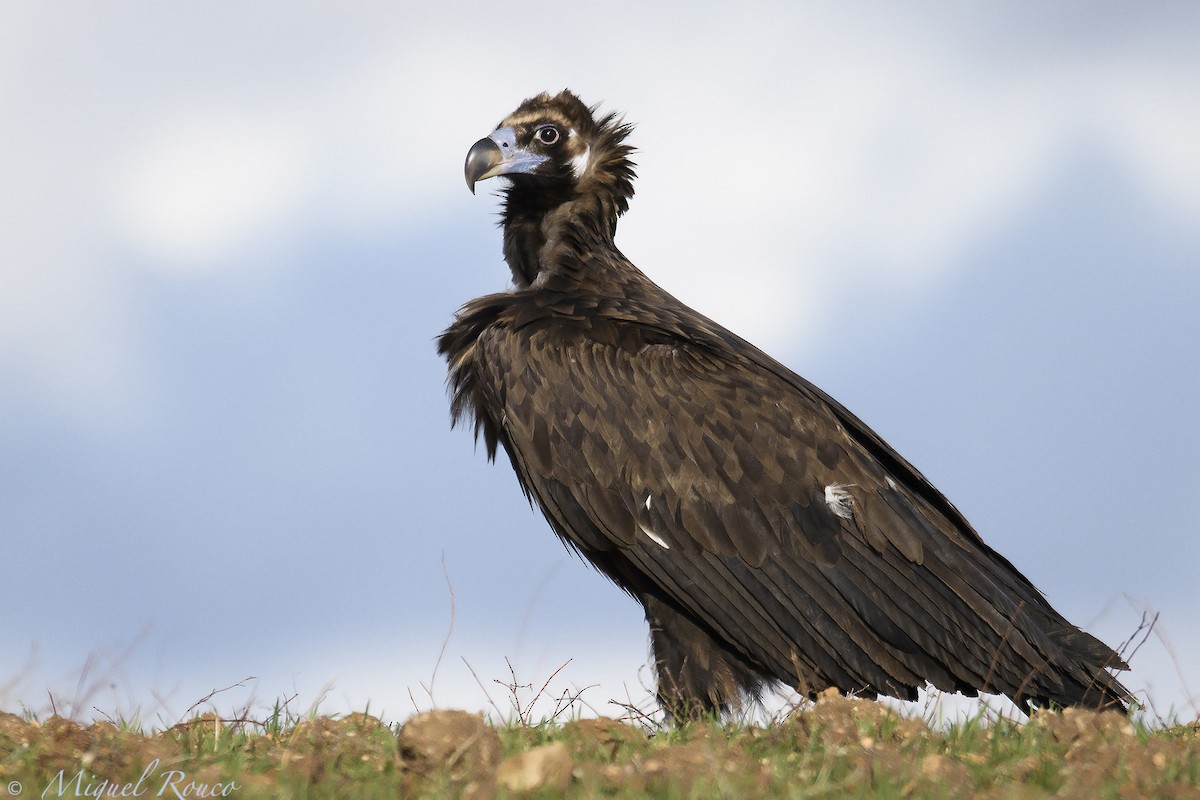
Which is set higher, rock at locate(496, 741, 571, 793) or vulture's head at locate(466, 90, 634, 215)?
vulture's head at locate(466, 90, 634, 215)

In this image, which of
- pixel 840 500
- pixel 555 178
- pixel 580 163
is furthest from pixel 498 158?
pixel 840 500

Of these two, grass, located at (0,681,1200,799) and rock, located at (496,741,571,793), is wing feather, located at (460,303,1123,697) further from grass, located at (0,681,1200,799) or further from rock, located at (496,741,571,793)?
rock, located at (496,741,571,793)

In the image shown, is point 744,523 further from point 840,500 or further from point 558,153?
point 558,153

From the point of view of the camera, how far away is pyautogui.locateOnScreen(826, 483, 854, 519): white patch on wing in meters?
6.29

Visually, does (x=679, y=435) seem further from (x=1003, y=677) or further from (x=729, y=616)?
(x=1003, y=677)

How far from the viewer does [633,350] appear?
21.5ft

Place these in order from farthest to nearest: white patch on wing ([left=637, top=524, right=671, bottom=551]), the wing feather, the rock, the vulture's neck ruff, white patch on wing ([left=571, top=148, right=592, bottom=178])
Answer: white patch on wing ([left=571, top=148, right=592, bottom=178]) → the vulture's neck ruff → white patch on wing ([left=637, top=524, right=671, bottom=551]) → the wing feather → the rock

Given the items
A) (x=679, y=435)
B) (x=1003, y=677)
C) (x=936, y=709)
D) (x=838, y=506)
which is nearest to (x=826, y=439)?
(x=838, y=506)

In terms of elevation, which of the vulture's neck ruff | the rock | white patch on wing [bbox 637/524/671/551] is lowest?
the rock

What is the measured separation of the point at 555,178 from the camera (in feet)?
25.5

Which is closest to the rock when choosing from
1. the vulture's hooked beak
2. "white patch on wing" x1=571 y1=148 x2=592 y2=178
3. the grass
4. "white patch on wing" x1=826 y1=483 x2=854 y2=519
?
the grass

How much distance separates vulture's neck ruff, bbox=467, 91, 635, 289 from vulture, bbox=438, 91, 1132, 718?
73 cm

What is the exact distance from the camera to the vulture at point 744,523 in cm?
611

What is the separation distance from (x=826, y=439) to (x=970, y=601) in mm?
1101
